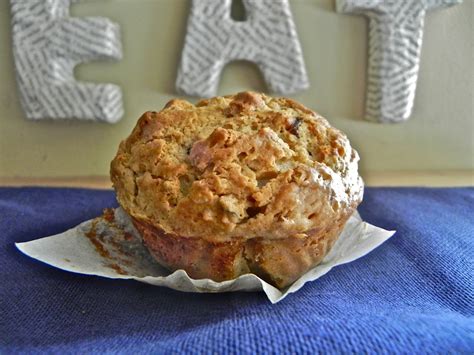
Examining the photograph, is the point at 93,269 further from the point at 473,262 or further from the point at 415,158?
the point at 415,158

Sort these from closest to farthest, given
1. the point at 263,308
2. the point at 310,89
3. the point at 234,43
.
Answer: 1. the point at 263,308
2. the point at 234,43
3. the point at 310,89

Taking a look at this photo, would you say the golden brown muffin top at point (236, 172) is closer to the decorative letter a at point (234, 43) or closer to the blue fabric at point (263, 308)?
the blue fabric at point (263, 308)

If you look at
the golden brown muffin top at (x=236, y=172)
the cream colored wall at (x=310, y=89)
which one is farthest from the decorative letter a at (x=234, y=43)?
the golden brown muffin top at (x=236, y=172)

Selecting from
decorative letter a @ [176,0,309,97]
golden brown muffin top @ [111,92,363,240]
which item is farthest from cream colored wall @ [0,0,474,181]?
golden brown muffin top @ [111,92,363,240]

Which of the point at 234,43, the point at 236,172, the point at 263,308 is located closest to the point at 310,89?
the point at 234,43

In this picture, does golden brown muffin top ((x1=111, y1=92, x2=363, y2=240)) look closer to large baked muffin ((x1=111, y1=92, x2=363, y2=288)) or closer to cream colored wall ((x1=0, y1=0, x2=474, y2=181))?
large baked muffin ((x1=111, y1=92, x2=363, y2=288))

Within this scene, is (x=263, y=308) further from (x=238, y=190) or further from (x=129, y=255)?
(x=129, y=255)

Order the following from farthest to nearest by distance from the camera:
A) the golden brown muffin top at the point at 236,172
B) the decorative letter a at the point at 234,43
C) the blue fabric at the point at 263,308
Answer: the decorative letter a at the point at 234,43 → the golden brown muffin top at the point at 236,172 → the blue fabric at the point at 263,308
